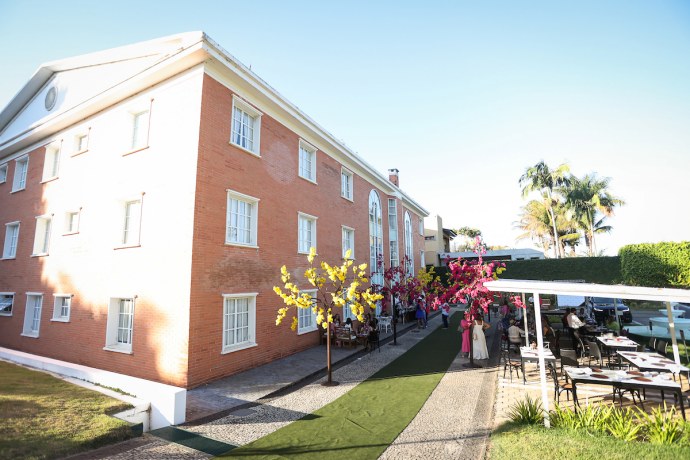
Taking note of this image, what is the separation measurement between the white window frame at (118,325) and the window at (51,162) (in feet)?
27.6

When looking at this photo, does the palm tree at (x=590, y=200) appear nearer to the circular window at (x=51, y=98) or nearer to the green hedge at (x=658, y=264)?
the green hedge at (x=658, y=264)

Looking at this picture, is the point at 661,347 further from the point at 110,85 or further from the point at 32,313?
the point at 32,313

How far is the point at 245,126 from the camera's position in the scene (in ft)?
41.2

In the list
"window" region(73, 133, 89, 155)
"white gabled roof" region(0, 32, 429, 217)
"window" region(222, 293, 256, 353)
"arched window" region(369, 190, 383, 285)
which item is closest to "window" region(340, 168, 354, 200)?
"white gabled roof" region(0, 32, 429, 217)

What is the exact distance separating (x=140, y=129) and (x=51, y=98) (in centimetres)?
778

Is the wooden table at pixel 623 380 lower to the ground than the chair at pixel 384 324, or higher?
higher

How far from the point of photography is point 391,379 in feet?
34.3

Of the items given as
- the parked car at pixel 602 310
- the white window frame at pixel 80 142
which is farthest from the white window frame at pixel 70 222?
the parked car at pixel 602 310

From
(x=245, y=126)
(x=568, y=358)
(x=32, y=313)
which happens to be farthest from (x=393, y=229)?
(x=32, y=313)

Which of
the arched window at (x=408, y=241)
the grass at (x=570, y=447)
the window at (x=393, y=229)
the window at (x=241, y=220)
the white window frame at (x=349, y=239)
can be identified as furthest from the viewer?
the arched window at (x=408, y=241)

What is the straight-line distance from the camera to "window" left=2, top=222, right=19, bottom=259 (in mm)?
16125

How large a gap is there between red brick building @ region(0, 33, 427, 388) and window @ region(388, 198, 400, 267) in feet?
34.5

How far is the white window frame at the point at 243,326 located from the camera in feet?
34.6

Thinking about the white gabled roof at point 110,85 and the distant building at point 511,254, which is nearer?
the white gabled roof at point 110,85
